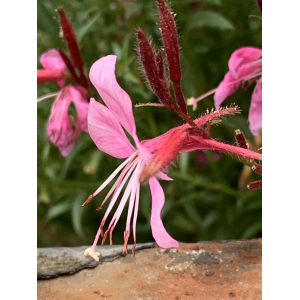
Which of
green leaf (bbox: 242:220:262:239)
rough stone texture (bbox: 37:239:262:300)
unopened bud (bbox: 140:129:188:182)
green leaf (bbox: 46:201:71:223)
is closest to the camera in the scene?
unopened bud (bbox: 140:129:188:182)

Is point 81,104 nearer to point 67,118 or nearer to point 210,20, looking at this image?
point 67,118

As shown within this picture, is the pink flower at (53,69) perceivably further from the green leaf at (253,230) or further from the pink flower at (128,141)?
the green leaf at (253,230)

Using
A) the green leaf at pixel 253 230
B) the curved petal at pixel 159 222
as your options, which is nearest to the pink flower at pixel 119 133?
the curved petal at pixel 159 222

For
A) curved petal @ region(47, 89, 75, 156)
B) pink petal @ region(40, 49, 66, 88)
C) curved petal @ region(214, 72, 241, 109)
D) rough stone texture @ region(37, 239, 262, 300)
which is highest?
pink petal @ region(40, 49, 66, 88)

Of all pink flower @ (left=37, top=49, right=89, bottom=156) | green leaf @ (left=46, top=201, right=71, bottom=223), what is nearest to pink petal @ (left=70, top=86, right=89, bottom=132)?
pink flower @ (left=37, top=49, right=89, bottom=156)

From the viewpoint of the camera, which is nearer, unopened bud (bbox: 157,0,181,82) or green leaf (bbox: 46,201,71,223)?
unopened bud (bbox: 157,0,181,82)

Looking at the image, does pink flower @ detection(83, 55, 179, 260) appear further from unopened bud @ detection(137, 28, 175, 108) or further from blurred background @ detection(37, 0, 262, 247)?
blurred background @ detection(37, 0, 262, 247)

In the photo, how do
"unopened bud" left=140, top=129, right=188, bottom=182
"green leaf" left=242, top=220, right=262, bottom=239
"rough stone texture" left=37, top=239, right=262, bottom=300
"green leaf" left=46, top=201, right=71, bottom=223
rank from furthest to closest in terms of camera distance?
"green leaf" left=46, top=201, right=71, bottom=223, "green leaf" left=242, top=220, right=262, bottom=239, "rough stone texture" left=37, top=239, right=262, bottom=300, "unopened bud" left=140, top=129, right=188, bottom=182
